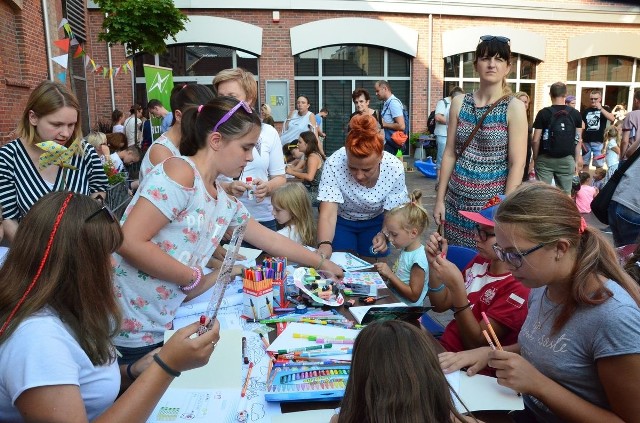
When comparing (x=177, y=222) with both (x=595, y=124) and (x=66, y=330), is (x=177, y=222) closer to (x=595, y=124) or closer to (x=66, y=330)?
(x=66, y=330)

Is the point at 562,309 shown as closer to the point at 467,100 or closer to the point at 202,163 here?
the point at 202,163

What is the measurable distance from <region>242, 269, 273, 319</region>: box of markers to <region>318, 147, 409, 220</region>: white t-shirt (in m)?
1.18

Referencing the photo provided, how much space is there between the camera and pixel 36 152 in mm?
2734

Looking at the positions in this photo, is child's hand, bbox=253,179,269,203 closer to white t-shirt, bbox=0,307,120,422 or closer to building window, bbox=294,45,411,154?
white t-shirt, bbox=0,307,120,422

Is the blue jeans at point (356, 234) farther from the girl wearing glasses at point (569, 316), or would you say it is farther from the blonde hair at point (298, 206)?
the girl wearing glasses at point (569, 316)

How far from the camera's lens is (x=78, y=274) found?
125 cm

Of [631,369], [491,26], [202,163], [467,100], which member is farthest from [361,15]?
[631,369]

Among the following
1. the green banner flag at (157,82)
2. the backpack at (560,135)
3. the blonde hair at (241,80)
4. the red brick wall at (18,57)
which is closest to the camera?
the blonde hair at (241,80)

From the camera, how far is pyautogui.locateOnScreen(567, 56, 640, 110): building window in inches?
574

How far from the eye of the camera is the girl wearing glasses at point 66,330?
3.65 ft

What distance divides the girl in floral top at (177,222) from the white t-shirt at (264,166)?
3.89ft

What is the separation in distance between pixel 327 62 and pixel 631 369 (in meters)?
12.5

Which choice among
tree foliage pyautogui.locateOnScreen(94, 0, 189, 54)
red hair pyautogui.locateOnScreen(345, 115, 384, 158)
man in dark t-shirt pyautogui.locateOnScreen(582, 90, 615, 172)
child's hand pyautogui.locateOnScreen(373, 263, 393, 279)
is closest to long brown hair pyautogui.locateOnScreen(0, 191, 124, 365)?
child's hand pyautogui.locateOnScreen(373, 263, 393, 279)

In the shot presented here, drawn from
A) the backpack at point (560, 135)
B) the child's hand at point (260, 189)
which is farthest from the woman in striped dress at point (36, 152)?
the backpack at point (560, 135)
